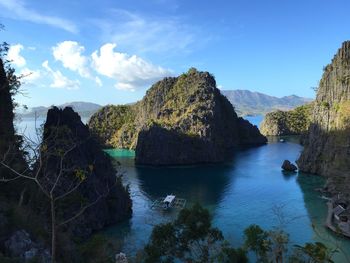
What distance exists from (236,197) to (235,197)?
0.20 m

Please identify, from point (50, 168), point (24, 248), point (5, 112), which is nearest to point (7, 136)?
point (5, 112)

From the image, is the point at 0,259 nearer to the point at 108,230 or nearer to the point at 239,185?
the point at 108,230

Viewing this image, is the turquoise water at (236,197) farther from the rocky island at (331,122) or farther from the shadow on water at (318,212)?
the rocky island at (331,122)

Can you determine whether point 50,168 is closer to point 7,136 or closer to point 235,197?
point 7,136

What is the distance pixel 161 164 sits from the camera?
5325 inches

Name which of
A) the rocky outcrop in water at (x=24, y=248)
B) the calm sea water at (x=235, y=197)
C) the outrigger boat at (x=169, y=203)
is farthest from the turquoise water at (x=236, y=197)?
the rocky outcrop in water at (x=24, y=248)

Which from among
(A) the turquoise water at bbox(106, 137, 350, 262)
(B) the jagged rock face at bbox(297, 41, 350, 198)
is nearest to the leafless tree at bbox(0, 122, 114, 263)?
(A) the turquoise water at bbox(106, 137, 350, 262)

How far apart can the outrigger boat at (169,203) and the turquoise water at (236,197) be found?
173 centimetres

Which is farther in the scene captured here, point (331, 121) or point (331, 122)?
point (331, 121)

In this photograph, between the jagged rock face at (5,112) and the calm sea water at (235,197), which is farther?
the calm sea water at (235,197)

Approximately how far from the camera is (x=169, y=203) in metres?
74.2

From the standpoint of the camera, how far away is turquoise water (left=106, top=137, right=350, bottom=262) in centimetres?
5800

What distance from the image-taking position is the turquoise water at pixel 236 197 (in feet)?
190

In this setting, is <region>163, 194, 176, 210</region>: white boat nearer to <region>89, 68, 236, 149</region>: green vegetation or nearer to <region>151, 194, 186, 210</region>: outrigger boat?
<region>151, 194, 186, 210</region>: outrigger boat
